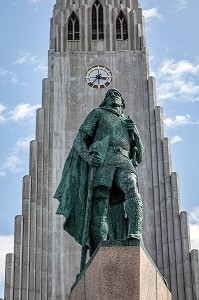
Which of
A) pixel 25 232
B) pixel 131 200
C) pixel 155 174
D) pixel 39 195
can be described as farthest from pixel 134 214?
pixel 155 174

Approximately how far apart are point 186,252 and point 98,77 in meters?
10.2

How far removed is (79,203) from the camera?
447 inches

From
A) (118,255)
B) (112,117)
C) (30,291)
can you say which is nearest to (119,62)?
(30,291)

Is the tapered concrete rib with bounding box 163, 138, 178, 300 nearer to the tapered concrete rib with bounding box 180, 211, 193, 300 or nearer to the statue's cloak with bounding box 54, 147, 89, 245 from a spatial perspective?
the tapered concrete rib with bounding box 180, 211, 193, 300

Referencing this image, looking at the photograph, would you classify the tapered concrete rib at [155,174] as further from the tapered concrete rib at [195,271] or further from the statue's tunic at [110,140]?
the statue's tunic at [110,140]

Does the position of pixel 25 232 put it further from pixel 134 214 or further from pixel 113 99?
pixel 134 214

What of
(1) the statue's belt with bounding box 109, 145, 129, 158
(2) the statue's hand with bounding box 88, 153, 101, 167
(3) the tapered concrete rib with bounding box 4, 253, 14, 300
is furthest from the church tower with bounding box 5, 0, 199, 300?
(2) the statue's hand with bounding box 88, 153, 101, 167

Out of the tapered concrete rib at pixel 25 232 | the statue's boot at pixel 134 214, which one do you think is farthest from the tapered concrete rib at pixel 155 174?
the statue's boot at pixel 134 214

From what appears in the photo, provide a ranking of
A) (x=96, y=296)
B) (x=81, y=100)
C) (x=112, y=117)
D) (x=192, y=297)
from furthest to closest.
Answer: (x=81, y=100) < (x=192, y=297) < (x=112, y=117) < (x=96, y=296)

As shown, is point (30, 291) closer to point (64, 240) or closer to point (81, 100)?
point (64, 240)

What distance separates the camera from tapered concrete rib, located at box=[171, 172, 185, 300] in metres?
30.2

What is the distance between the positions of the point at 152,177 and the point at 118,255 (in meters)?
23.7

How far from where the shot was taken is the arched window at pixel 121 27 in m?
37.8

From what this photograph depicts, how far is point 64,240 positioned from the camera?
3159 centimetres
